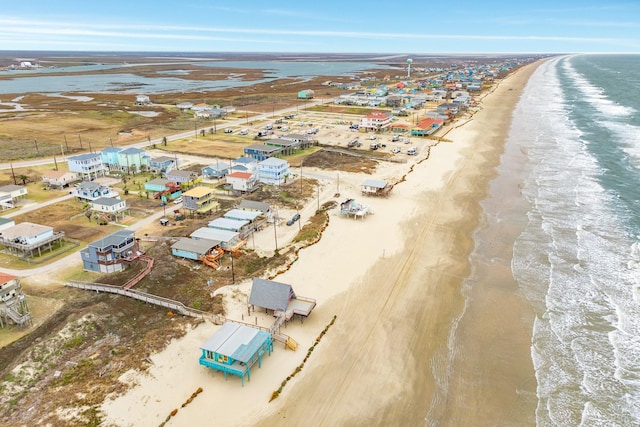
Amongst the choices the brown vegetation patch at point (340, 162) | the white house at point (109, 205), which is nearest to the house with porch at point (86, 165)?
the white house at point (109, 205)

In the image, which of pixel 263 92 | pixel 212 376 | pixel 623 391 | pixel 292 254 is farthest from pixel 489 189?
pixel 263 92

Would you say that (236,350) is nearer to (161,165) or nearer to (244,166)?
(244,166)

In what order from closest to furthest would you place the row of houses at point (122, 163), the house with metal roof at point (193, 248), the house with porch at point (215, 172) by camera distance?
1. the house with metal roof at point (193, 248)
2. the house with porch at point (215, 172)
3. the row of houses at point (122, 163)

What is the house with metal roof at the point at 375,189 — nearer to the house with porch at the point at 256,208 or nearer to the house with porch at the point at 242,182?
the house with porch at the point at 256,208

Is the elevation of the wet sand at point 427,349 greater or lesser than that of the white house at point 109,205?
lesser

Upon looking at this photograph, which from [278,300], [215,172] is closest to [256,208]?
[215,172]

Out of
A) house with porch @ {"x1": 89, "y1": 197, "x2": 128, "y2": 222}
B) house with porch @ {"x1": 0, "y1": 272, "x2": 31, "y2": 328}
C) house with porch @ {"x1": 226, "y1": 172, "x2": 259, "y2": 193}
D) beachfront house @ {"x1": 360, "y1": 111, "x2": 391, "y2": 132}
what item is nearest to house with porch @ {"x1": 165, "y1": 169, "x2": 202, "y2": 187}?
house with porch @ {"x1": 226, "y1": 172, "x2": 259, "y2": 193}
